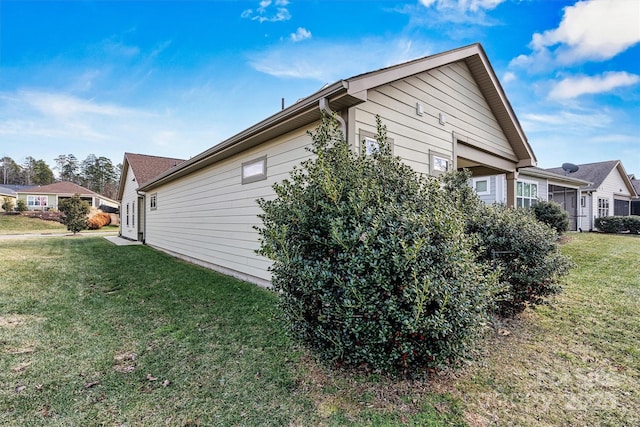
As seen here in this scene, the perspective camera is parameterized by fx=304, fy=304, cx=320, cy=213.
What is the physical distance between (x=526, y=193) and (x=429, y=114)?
10.6m

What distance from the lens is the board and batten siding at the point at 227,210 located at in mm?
5953

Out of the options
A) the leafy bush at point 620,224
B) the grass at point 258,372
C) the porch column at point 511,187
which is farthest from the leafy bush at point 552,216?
the leafy bush at point 620,224

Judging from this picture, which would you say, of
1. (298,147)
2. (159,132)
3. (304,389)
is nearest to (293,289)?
(304,389)

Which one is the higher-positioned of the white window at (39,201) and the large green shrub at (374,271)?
the white window at (39,201)

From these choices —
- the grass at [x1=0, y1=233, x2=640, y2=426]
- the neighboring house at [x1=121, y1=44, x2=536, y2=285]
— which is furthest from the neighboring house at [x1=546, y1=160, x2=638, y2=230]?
the grass at [x1=0, y1=233, x2=640, y2=426]

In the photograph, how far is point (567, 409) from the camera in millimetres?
2537

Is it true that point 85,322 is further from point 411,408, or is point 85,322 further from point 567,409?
point 567,409

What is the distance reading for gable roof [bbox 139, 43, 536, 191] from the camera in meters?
4.28

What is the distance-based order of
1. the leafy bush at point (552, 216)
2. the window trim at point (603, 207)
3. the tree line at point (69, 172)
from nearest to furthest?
the leafy bush at point (552, 216) → the window trim at point (603, 207) → the tree line at point (69, 172)

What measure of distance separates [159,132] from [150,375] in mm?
19593

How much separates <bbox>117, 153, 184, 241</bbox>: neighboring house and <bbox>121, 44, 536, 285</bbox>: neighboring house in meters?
7.21

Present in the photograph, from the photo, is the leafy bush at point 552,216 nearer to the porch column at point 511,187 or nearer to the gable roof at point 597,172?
the porch column at point 511,187

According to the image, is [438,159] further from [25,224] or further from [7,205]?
[7,205]

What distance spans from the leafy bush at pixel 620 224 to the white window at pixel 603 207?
3.71m
